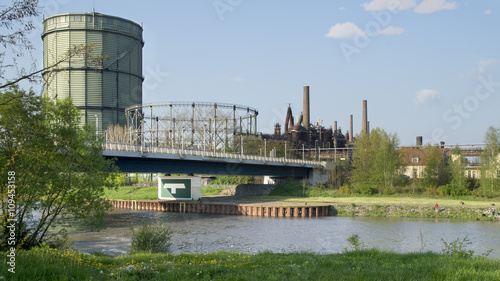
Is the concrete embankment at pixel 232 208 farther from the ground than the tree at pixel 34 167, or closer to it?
closer to it

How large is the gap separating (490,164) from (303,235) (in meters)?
37.9

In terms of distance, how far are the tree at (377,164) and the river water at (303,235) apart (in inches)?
797

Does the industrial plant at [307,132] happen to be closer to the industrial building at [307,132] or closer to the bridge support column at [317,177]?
the industrial building at [307,132]

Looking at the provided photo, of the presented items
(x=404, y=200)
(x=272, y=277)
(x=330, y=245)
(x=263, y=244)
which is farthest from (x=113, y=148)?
(x=272, y=277)

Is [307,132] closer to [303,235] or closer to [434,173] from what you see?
[434,173]

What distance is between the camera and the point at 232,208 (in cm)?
5869

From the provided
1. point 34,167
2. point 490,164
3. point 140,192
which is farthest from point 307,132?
point 34,167

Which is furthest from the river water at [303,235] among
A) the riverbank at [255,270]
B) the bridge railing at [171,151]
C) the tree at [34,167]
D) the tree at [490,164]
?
the tree at [490,164]

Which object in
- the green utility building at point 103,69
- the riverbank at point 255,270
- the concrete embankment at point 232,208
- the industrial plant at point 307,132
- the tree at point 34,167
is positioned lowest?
the concrete embankment at point 232,208

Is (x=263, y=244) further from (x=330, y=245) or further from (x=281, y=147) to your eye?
(x=281, y=147)

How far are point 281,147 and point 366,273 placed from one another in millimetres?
90330

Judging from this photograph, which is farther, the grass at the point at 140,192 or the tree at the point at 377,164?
the grass at the point at 140,192

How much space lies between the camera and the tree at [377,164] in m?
68.4

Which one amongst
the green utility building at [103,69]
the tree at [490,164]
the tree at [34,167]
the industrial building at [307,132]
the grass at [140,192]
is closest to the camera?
the tree at [34,167]
